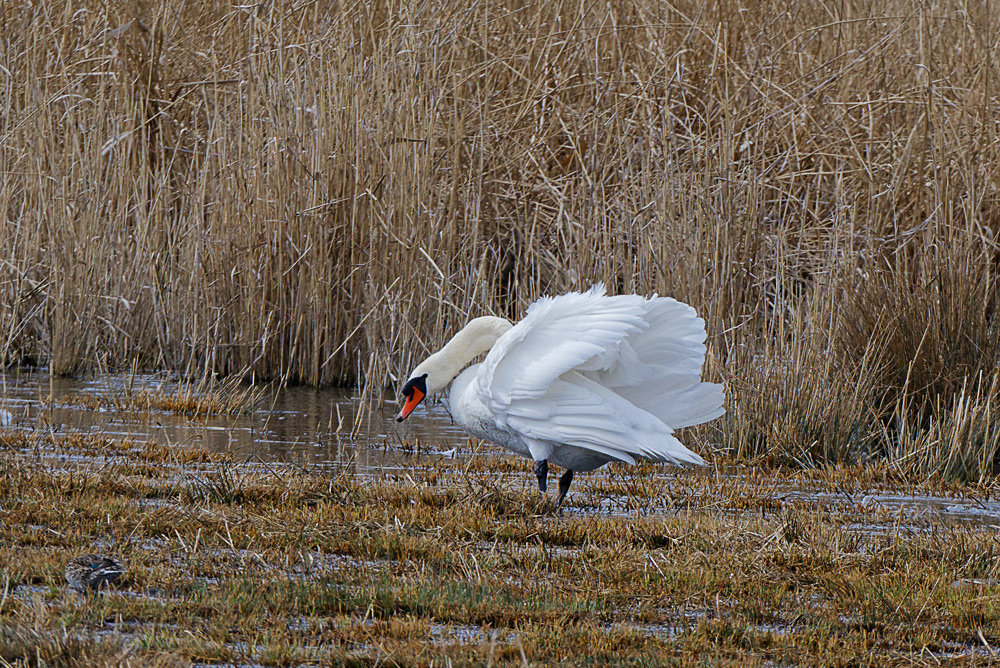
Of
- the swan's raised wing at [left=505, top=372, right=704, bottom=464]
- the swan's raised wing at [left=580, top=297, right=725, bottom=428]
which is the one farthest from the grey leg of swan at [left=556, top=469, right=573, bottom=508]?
the swan's raised wing at [left=580, top=297, right=725, bottom=428]

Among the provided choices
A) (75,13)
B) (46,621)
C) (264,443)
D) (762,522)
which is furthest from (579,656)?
(75,13)

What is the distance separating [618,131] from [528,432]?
481 cm

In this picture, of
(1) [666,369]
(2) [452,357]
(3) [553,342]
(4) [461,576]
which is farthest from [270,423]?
(4) [461,576]

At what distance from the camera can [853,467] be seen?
23.9 ft

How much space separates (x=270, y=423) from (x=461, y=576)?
166 inches

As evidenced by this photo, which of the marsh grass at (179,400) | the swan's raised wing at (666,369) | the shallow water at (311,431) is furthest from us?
the marsh grass at (179,400)

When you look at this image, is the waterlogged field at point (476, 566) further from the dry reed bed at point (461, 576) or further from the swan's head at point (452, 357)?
the swan's head at point (452, 357)

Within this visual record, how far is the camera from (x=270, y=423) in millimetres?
8609

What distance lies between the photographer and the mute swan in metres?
5.83

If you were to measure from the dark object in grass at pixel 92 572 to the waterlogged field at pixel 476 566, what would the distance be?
5cm

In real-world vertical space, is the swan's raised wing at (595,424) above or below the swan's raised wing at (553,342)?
below

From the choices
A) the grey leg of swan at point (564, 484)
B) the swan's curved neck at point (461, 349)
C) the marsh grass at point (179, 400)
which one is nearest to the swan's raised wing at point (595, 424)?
the grey leg of swan at point (564, 484)

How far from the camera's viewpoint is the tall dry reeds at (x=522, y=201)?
811 cm

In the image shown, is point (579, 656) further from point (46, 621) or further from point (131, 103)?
point (131, 103)
